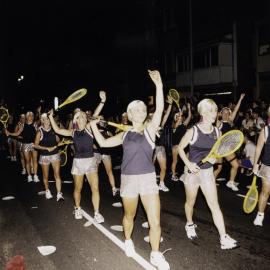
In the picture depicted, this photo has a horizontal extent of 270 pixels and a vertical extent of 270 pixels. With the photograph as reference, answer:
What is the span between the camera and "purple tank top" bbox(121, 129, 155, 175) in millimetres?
4602

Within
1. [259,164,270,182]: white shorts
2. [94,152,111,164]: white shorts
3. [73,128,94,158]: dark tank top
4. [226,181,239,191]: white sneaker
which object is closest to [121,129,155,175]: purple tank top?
[73,128,94,158]: dark tank top

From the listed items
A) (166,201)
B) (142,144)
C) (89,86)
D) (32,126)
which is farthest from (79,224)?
(89,86)

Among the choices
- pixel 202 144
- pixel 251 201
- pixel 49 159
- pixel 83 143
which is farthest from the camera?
pixel 49 159

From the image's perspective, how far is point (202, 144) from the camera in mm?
5230

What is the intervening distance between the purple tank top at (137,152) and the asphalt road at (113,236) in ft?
4.38

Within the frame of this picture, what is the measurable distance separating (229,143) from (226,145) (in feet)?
0.27

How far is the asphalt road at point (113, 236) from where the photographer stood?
16.5 ft

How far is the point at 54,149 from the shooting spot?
28.0 ft

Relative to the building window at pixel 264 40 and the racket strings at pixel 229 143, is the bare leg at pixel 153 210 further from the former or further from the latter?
the building window at pixel 264 40

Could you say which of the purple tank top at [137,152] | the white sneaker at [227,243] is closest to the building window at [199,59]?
the white sneaker at [227,243]

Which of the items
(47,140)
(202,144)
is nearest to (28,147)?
(47,140)

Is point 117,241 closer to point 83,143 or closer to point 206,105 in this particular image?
point 83,143

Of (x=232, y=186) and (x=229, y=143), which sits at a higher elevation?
(x=229, y=143)

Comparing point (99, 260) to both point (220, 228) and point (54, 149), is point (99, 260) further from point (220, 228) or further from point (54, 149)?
point (54, 149)
